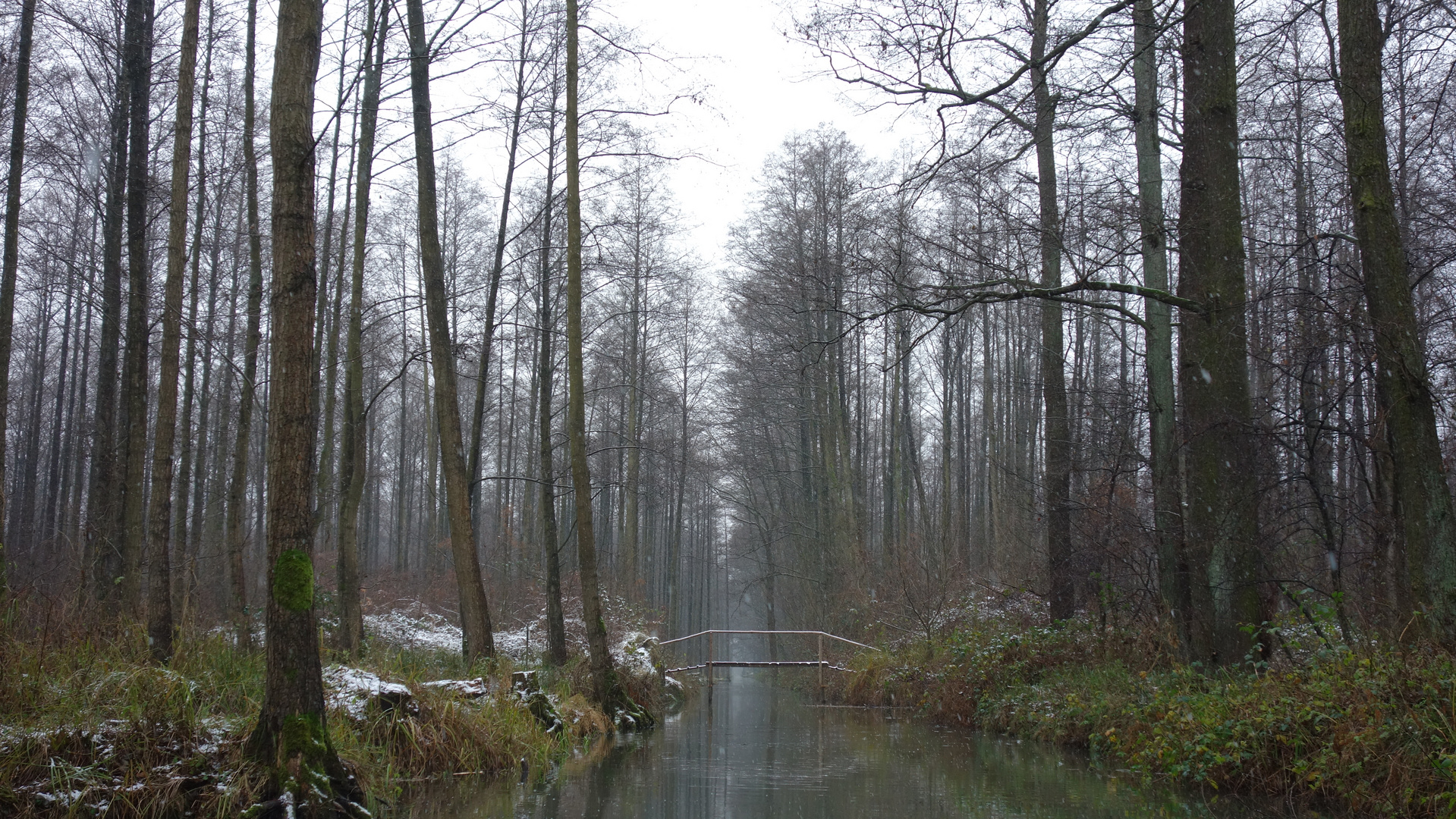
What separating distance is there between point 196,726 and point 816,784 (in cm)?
432

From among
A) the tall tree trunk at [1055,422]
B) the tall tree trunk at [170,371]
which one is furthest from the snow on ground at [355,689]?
the tall tree trunk at [1055,422]

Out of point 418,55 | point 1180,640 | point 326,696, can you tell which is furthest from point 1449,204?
point 418,55

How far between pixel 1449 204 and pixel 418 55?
10619 millimetres

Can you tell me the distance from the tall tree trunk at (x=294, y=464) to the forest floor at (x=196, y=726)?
263mm

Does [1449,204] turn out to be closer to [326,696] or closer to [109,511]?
[326,696]

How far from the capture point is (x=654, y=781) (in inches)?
289

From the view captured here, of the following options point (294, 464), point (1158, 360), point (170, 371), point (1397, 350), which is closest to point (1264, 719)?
point (1397, 350)

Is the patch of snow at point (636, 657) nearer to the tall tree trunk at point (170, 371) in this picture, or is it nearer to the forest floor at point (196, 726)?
the forest floor at point (196, 726)

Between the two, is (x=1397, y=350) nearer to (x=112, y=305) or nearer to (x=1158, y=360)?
(x=1158, y=360)

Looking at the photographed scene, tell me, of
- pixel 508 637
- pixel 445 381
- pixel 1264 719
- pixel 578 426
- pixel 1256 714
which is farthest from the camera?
pixel 508 637

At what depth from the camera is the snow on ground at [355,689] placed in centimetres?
682

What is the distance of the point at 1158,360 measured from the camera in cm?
1025

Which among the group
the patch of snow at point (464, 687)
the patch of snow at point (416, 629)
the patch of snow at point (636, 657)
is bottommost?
the patch of snow at point (416, 629)

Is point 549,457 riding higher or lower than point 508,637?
higher
